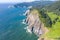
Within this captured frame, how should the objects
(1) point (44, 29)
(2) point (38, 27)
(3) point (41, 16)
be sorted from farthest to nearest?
(3) point (41, 16)
(2) point (38, 27)
(1) point (44, 29)

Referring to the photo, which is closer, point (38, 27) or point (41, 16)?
point (38, 27)

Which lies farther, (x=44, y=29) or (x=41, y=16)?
(x=41, y=16)

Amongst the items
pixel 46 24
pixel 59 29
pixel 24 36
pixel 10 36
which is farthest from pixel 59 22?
pixel 10 36

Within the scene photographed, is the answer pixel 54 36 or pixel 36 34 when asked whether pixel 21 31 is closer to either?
pixel 36 34

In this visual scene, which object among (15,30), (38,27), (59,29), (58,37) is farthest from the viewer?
(15,30)

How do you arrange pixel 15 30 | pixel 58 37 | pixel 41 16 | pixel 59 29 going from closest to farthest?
pixel 58 37, pixel 59 29, pixel 15 30, pixel 41 16

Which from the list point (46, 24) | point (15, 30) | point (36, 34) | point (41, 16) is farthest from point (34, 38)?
point (41, 16)

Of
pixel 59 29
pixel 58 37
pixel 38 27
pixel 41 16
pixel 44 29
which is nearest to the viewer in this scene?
pixel 58 37

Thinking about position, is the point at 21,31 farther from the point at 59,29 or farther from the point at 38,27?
the point at 59,29
